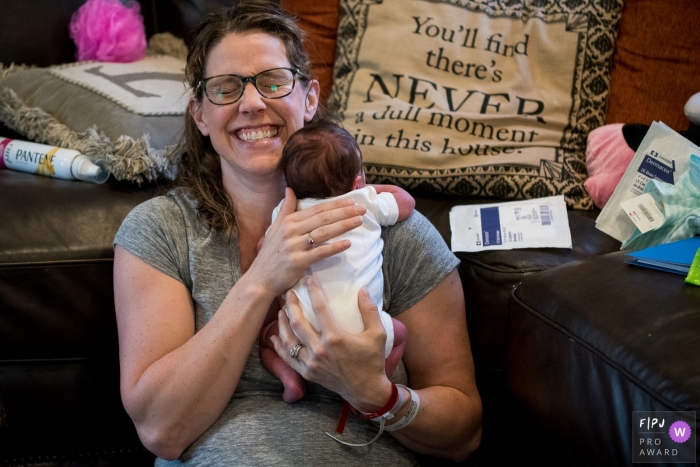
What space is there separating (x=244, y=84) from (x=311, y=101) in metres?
0.20

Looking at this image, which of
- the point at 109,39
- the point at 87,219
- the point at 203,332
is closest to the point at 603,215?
the point at 203,332

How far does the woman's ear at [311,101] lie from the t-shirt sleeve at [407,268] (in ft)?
1.04

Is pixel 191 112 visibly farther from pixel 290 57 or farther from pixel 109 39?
pixel 109 39

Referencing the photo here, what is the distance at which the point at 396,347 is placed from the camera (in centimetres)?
117

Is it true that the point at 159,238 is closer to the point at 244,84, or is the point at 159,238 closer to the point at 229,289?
the point at 229,289

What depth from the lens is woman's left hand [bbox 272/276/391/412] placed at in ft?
3.39

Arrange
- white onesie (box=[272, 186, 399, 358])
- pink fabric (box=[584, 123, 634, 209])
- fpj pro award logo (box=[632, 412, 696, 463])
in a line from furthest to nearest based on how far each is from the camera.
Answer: pink fabric (box=[584, 123, 634, 209]) < white onesie (box=[272, 186, 399, 358]) < fpj pro award logo (box=[632, 412, 696, 463])

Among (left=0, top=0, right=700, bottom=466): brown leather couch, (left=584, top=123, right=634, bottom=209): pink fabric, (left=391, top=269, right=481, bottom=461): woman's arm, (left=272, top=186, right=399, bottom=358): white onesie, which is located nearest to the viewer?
(left=0, top=0, right=700, bottom=466): brown leather couch

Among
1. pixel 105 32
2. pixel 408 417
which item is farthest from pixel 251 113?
pixel 105 32

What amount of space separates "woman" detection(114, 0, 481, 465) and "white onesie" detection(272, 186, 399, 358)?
3cm

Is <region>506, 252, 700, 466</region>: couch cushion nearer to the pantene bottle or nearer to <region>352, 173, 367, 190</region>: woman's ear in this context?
<region>352, 173, 367, 190</region>: woman's ear

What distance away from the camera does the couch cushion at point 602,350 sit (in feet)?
2.95

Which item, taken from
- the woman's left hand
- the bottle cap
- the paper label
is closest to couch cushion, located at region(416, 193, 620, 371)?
the paper label

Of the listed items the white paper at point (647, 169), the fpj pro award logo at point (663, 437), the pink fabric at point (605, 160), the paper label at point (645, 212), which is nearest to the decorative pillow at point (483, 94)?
the pink fabric at point (605, 160)
